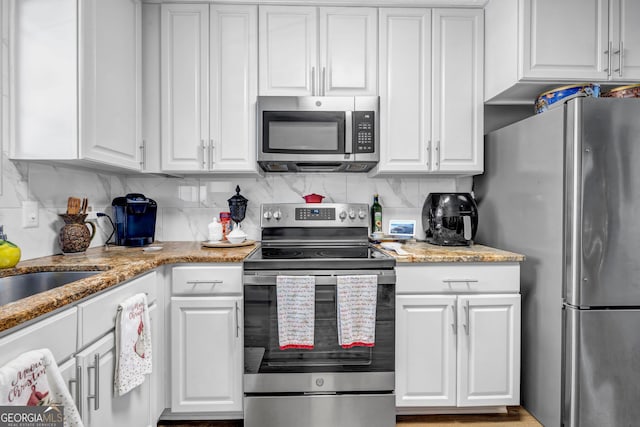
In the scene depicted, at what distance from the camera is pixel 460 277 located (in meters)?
1.77

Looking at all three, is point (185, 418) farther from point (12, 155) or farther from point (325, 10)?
point (325, 10)

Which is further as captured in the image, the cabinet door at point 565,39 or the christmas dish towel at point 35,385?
the cabinet door at point 565,39

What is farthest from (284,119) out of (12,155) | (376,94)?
(12,155)

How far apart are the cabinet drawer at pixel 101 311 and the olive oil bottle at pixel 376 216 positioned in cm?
148

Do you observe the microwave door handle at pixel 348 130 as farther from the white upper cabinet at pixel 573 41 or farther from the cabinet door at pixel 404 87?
the white upper cabinet at pixel 573 41

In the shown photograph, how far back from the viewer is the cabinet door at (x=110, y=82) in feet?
4.92

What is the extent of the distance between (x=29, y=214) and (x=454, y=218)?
219cm

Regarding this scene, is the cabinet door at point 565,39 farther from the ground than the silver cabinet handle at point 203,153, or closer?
farther from the ground

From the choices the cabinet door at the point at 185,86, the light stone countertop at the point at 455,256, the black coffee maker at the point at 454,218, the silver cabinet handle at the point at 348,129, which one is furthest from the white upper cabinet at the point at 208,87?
the black coffee maker at the point at 454,218

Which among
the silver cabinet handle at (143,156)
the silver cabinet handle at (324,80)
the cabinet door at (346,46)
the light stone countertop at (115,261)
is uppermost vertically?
the cabinet door at (346,46)

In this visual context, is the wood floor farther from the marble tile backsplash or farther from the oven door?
the marble tile backsplash

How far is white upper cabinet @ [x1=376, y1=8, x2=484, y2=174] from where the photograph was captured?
2090mm

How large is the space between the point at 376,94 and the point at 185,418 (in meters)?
2.10

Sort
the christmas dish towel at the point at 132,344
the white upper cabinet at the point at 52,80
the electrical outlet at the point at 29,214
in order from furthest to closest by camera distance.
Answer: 1. the electrical outlet at the point at 29,214
2. the white upper cabinet at the point at 52,80
3. the christmas dish towel at the point at 132,344
